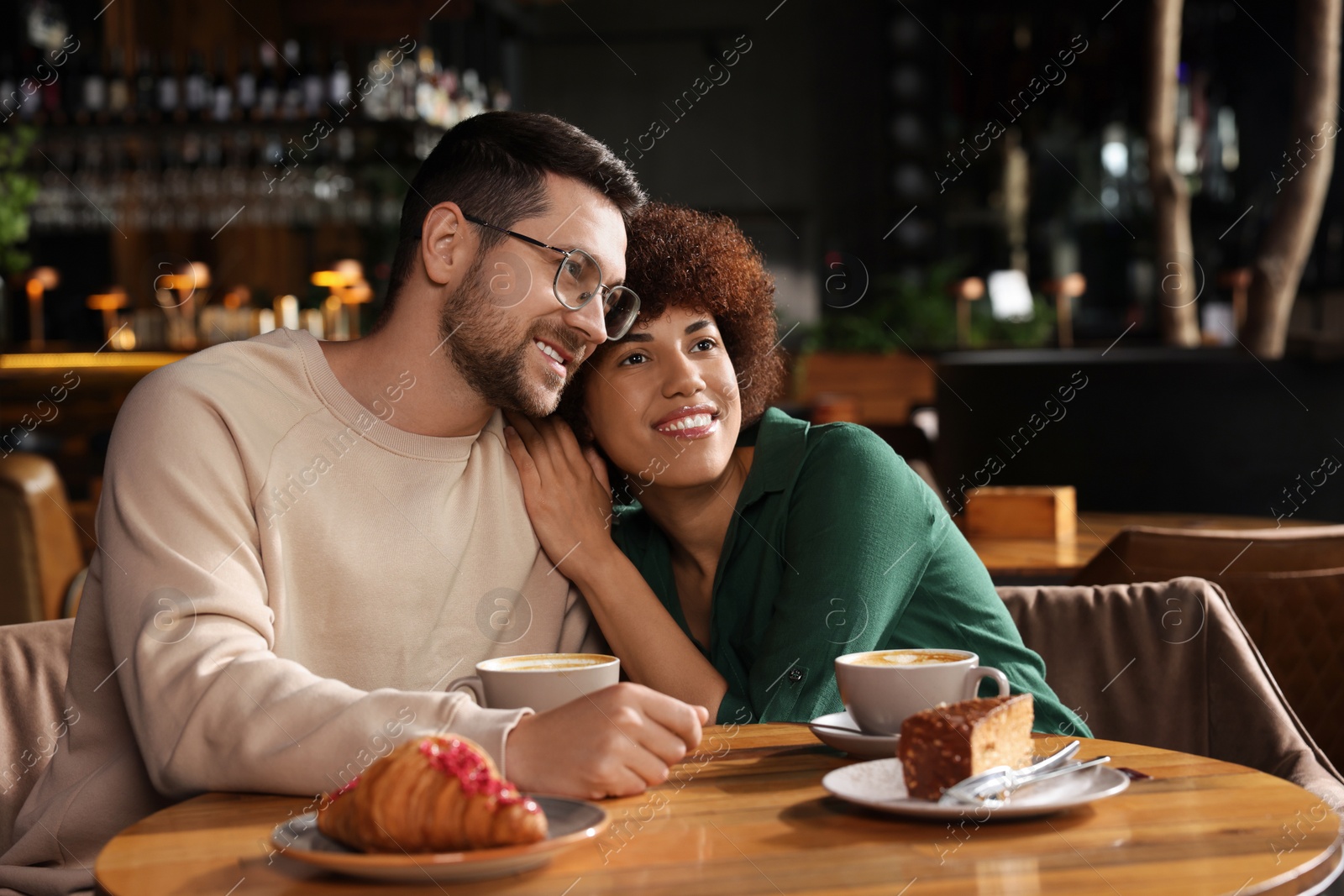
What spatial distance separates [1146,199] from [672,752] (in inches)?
383

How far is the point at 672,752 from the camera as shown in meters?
1.02

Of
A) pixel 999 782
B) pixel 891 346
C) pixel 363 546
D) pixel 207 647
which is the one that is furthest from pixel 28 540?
pixel 891 346

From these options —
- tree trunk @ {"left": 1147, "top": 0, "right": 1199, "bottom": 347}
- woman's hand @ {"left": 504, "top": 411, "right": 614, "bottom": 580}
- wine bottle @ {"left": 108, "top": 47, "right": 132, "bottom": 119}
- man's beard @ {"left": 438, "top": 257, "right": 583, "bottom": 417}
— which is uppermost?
wine bottle @ {"left": 108, "top": 47, "right": 132, "bottom": 119}

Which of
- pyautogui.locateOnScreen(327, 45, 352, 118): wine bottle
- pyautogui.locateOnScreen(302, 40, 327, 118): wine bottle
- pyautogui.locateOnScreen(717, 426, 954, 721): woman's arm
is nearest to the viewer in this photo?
pyautogui.locateOnScreen(717, 426, 954, 721): woman's arm

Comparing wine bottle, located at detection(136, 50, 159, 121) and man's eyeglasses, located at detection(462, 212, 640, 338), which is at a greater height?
wine bottle, located at detection(136, 50, 159, 121)

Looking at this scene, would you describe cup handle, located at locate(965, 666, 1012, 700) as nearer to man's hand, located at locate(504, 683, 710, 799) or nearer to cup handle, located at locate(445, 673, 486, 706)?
man's hand, located at locate(504, 683, 710, 799)

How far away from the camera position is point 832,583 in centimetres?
142

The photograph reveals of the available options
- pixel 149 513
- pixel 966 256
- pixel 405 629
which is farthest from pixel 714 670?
pixel 966 256

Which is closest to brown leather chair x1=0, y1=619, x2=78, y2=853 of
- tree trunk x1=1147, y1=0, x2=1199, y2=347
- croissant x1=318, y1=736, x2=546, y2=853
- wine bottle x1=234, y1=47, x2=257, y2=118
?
croissant x1=318, y1=736, x2=546, y2=853

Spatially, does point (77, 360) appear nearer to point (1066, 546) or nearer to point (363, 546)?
point (1066, 546)

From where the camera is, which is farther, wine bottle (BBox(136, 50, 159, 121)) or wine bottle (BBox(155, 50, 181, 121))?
wine bottle (BBox(136, 50, 159, 121))

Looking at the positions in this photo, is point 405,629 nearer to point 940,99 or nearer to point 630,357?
point 630,357

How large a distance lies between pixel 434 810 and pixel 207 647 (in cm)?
43

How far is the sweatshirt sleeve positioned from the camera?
1.06m
